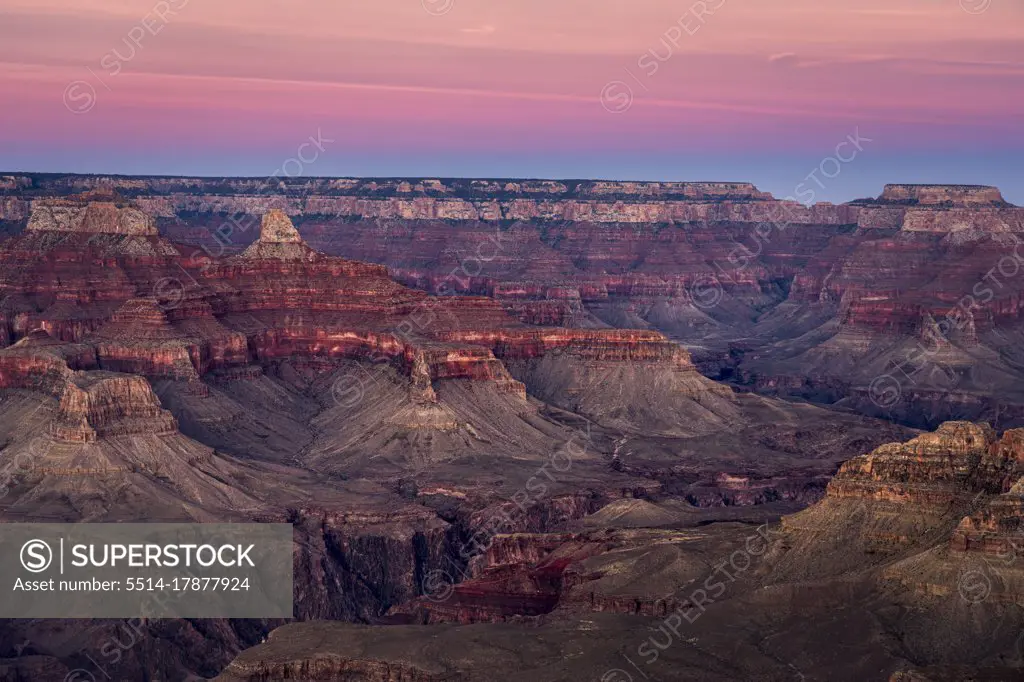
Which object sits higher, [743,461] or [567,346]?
[567,346]

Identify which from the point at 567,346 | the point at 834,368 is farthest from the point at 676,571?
the point at 834,368

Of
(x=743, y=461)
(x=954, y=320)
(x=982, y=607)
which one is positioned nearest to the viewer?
(x=982, y=607)

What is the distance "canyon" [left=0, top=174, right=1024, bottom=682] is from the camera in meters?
70.6

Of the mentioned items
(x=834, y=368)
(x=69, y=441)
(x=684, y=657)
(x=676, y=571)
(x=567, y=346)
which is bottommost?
(x=684, y=657)

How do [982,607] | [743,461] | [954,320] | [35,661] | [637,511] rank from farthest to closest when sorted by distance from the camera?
1. [954,320]
2. [743,461]
3. [637,511]
4. [35,661]
5. [982,607]

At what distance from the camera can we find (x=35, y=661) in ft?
279

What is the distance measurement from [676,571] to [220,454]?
47.3m

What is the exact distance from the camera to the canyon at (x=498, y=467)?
70.6 m

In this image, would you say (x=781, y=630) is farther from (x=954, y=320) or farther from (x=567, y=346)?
(x=954, y=320)

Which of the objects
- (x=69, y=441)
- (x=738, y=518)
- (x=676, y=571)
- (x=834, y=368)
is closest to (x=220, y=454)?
(x=69, y=441)

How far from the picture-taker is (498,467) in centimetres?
12581

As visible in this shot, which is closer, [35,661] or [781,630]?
[781,630]

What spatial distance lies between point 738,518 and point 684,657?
30.5 m

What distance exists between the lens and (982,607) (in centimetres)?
6850
